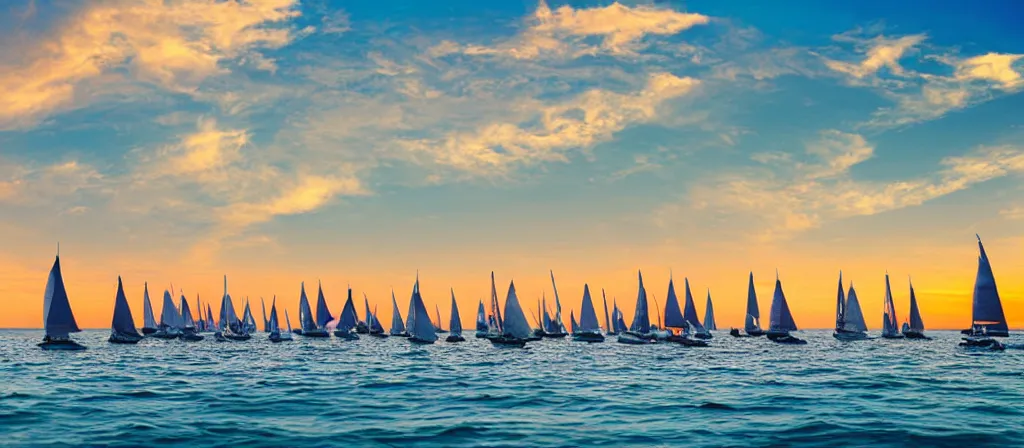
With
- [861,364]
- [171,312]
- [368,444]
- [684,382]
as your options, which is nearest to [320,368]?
[684,382]

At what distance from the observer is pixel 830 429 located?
2545cm

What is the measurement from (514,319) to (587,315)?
156 ft

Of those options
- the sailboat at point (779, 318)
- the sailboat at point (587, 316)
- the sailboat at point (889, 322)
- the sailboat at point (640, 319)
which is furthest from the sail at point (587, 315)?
the sailboat at point (889, 322)

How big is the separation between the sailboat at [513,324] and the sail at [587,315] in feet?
138

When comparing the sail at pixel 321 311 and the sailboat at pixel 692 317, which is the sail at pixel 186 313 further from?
the sailboat at pixel 692 317

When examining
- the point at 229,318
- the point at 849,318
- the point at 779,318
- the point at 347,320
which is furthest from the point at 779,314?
the point at 229,318

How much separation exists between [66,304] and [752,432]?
260ft

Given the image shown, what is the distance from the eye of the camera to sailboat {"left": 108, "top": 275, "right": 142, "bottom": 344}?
336 ft

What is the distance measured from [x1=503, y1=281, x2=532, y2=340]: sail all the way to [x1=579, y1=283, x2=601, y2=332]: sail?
144ft

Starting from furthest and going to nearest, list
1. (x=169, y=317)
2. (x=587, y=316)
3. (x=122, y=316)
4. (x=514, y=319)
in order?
(x=169, y=317) → (x=587, y=316) → (x=122, y=316) → (x=514, y=319)

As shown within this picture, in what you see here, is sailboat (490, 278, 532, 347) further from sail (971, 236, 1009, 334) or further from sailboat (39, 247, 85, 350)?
sail (971, 236, 1009, 334)

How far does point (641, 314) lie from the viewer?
12250 centimetres

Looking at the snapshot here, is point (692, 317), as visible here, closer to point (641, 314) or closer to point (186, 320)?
point (641, 314)

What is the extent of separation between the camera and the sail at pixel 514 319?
9338 cm
